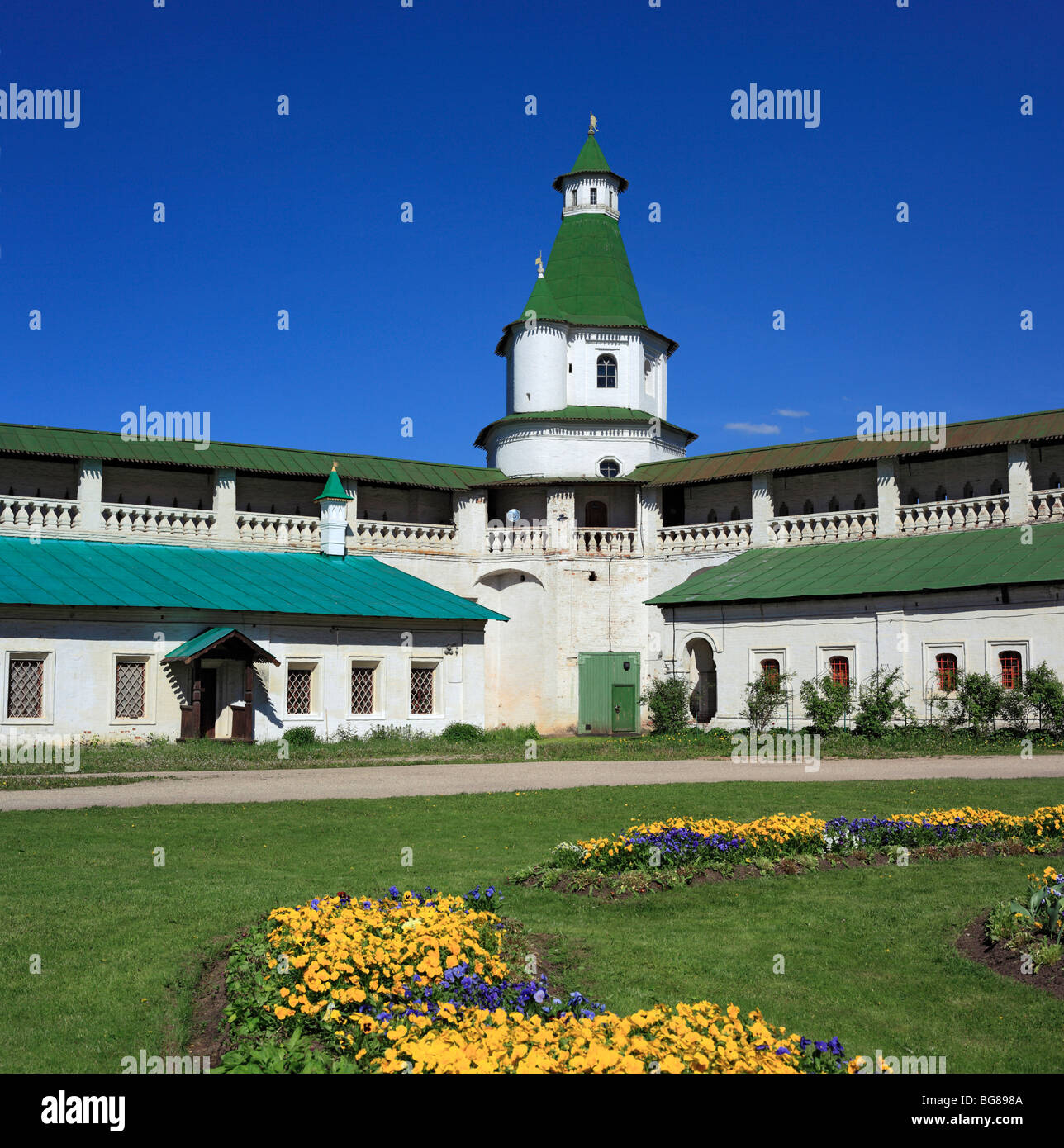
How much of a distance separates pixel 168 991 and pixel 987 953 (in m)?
6.42

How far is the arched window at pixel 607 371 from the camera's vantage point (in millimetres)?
44062

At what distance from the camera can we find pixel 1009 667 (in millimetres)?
29547

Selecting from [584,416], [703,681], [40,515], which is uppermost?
[584,416]

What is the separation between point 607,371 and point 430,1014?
3903 cm

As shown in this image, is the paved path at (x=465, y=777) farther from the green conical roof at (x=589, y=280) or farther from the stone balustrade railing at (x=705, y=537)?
the green conical roof at (x=589, y=280)

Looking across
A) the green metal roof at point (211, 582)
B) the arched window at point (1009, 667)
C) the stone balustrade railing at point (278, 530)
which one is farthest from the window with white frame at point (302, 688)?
the arched window at point (1009, 667)

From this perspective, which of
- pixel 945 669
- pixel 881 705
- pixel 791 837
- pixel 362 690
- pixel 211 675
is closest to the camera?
pixel 791 837

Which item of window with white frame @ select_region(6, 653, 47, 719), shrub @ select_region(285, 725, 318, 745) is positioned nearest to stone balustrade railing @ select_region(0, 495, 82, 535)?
window with white frame @ select_region(6, 653, 47, 719)

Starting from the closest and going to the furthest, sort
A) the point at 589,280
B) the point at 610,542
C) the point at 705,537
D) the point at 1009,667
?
the point at 1009,667 < the point at 705,537 < the point at 610,542 < the point at 589,280

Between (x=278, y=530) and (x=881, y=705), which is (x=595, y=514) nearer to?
(x=278, y=530)

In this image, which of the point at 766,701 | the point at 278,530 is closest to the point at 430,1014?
the point at 766,701

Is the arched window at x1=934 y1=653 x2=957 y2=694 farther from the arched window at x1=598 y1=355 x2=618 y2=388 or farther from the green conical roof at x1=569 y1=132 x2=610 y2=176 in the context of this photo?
the green conical roof at x1=569 y1=132 x2=610 y2=176

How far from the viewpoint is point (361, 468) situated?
1522 inches
